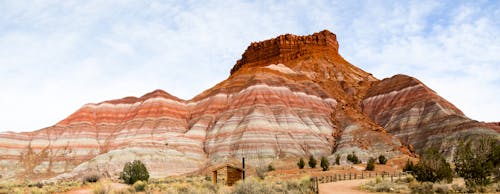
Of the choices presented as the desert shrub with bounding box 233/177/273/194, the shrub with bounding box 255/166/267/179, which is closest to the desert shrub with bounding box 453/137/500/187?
the desert shrub with bounding box 233/177/273/194

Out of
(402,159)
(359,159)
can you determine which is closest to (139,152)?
(359,159)

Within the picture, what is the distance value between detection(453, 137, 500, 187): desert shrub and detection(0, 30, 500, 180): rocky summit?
1659 inches

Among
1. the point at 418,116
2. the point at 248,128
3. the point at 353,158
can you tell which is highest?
the point at 418,116

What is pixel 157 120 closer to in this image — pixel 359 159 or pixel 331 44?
pixel 359 159

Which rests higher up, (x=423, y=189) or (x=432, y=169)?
(x=432, y=169)

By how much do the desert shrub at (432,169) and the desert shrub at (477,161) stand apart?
1.32m

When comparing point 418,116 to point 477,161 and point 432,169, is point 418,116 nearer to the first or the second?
point 432,169

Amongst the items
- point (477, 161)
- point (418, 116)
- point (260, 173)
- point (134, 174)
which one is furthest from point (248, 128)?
point (477, 161)

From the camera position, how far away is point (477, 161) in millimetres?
28391

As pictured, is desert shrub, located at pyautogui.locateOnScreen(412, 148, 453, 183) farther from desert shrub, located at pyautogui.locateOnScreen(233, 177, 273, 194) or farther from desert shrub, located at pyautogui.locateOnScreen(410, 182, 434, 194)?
desert shrub, located at pyautogui.locateOnScreen(233, 177, 273, 194)

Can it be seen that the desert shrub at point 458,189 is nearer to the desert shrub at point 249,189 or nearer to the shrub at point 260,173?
the desert shrub at point 249,189

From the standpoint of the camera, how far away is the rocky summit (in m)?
73.5

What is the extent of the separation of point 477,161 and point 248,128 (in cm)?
5250

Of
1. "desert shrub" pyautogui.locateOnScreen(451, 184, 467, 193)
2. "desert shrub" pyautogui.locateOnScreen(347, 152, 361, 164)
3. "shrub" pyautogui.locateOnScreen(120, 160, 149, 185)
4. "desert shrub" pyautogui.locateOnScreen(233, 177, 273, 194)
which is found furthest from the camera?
"desert shrub" pyautogui.locateOnScreen(347, 152, 361, 164)
